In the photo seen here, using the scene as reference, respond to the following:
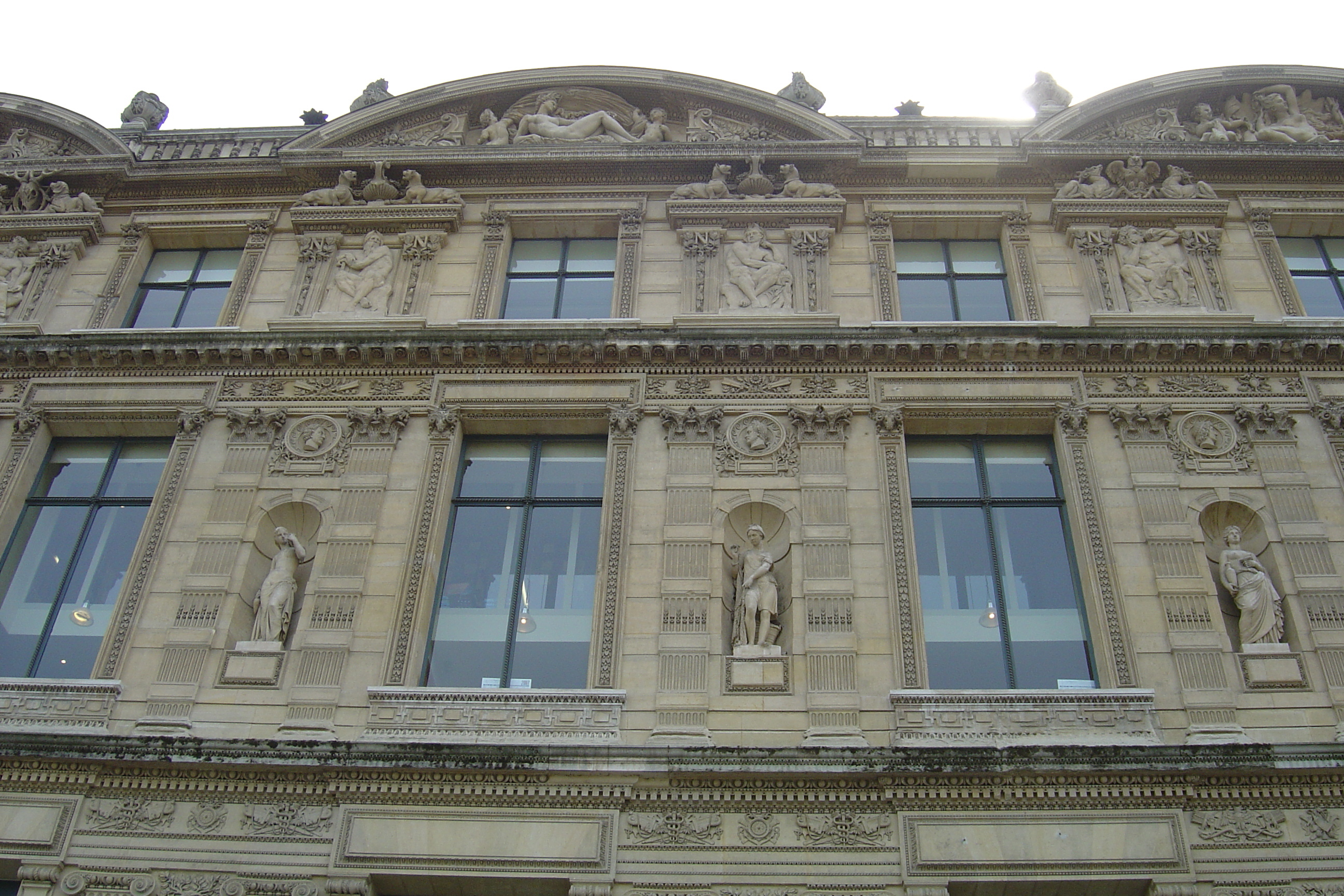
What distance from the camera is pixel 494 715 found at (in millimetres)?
13805

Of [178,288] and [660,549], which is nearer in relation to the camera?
[660,549]

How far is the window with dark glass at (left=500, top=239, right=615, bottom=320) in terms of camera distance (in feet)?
62.4

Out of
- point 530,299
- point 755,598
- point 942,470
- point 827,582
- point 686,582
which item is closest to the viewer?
point 755,598

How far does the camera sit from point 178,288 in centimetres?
1991

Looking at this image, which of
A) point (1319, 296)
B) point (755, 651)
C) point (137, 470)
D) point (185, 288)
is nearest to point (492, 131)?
point (185, 288)

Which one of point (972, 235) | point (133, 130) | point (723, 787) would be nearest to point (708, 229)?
point (972, 235)

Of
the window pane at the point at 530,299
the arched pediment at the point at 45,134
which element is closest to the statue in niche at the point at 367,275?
the window pane at the point at 530,299

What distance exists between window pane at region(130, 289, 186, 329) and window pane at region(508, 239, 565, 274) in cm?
559

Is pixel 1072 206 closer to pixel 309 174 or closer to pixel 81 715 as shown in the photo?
pixel 309 174

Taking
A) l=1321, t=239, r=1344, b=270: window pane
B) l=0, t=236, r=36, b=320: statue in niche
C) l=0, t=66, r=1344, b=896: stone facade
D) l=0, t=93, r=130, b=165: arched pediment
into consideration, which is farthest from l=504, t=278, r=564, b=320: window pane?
l=1321, t=239, r=1344, b=270: window pane

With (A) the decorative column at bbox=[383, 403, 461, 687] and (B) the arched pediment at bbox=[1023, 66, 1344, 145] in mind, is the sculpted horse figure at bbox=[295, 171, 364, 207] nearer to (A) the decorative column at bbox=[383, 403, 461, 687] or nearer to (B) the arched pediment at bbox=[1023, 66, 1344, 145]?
(A) the decorative column at bbox=[383, 403, 461, 687]

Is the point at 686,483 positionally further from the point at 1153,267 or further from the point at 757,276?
the point at 1153,267

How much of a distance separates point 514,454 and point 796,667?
5448 mm

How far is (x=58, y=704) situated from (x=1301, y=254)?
1935cm
